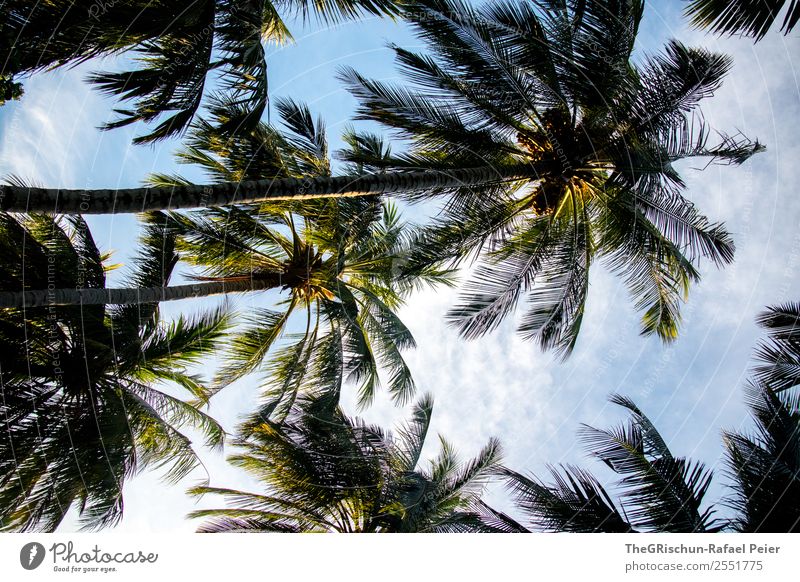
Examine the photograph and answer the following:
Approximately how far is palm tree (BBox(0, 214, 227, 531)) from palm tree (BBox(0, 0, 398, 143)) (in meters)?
2.55

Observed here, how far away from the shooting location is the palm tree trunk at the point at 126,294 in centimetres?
762

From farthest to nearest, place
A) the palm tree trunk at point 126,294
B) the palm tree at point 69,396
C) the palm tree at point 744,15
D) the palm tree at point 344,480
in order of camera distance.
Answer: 1. the palm tree at point 344,480
2. the palm tree at point 69,396
3. the palm tree trunk at point 126,294
4. the palm tree at point 744,15

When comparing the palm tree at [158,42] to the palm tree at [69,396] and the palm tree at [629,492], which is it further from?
the palm tree at [629,492]

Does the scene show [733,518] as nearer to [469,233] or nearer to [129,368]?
[469,233]

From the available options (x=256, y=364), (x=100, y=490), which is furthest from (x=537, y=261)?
(x=100, y=490)

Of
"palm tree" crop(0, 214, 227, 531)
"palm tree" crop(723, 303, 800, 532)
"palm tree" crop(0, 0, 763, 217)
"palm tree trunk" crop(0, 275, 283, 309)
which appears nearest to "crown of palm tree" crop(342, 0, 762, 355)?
"palm tree" crop(0, 0, 763, 217)

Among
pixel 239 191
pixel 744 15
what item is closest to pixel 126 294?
pixel 239 191

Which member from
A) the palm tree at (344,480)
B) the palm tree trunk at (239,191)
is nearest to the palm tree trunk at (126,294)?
the palm tree trunk at (239,191)

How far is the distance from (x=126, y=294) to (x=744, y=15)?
9.44 meters

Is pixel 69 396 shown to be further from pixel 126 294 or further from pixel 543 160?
pixel 543 160

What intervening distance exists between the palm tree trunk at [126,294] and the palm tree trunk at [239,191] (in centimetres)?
184

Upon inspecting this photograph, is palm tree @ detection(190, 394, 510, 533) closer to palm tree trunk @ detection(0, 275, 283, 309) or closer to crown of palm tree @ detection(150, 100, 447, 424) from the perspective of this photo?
crown of palm tree @ detection(150, 100, 447, 424)

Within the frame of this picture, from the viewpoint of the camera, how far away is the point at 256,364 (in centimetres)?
1084

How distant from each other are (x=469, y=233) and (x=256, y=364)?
505 cm
